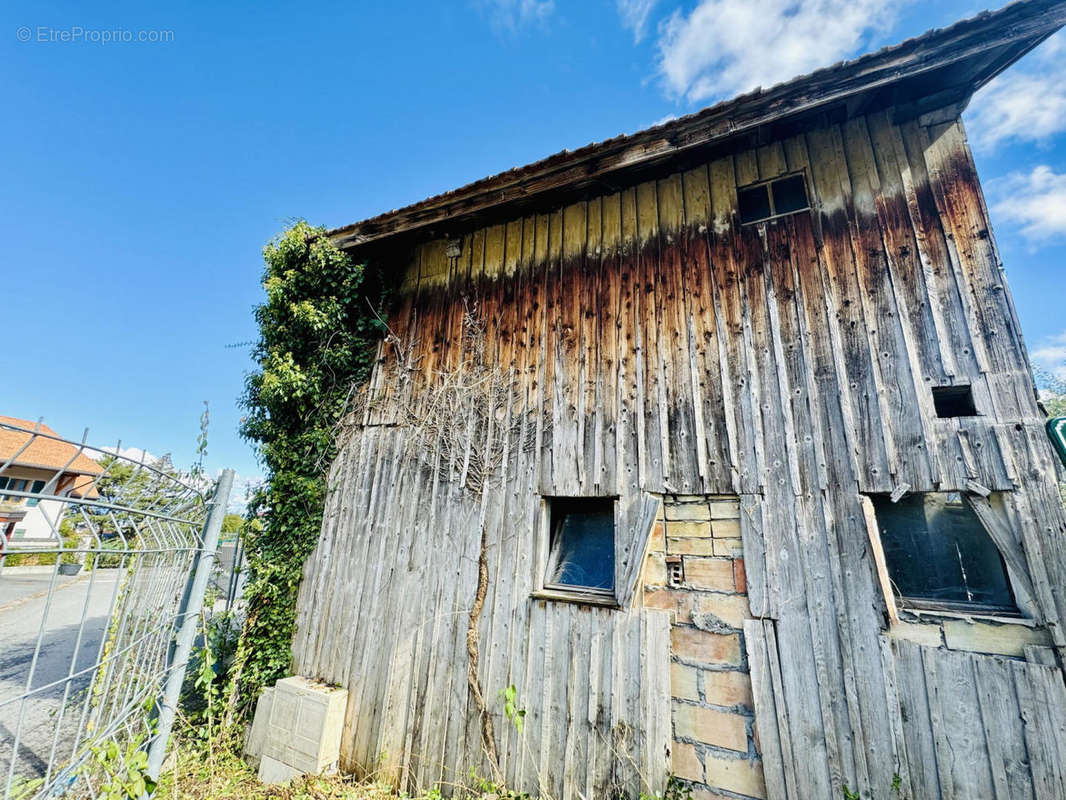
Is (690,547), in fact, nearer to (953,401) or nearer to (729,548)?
(729,548)

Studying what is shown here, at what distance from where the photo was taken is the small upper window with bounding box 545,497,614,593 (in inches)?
172

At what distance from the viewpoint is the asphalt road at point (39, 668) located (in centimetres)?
231

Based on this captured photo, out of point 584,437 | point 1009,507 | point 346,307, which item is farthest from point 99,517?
point 1009,507

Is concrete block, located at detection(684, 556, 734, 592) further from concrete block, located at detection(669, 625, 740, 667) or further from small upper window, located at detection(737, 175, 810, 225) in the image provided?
small upper window, located at detection(737, 175, 810, 225)

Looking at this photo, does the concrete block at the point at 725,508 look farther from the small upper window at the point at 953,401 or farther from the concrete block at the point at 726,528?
the small upper window at the point at 953,401

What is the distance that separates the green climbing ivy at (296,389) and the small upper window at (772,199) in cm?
438

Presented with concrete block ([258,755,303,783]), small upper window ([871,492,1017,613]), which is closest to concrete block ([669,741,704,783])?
small upper window ([871,492,1017,613])

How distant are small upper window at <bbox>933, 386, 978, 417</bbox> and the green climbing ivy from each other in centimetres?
572

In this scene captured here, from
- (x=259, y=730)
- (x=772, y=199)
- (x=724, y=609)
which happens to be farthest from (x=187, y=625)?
(x=772, y=199)

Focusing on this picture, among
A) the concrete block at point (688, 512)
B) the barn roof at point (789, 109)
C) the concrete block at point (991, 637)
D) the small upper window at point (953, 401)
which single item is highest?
the barn roof at point (789, 109)

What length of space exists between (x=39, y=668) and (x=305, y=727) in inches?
240

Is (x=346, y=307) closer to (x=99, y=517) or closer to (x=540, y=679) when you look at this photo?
(x=99, y=517)

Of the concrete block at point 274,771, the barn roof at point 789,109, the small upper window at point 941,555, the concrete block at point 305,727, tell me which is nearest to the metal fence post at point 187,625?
the concrete block at point 305,727

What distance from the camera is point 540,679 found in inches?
164
